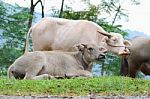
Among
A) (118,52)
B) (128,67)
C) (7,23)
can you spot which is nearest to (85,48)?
(118,52)

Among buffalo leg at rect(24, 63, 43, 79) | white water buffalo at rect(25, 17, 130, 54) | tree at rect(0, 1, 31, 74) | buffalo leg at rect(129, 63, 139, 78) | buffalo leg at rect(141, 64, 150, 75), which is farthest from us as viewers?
tree at rect(0, 1, 31, 74)

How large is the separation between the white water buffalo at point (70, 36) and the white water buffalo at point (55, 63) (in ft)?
3.87

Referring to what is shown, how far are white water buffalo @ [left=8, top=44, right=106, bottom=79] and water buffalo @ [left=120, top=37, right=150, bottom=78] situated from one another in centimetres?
264

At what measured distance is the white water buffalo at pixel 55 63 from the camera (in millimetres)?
10438

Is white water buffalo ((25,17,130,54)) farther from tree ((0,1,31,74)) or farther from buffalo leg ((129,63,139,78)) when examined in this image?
tree ((0,1,31,74))

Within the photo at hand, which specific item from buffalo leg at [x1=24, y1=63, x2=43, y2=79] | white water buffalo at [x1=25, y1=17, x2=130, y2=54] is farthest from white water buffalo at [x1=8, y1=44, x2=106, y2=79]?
white water buffalo at [x1=25, y1=17, x2=130, y2=54]

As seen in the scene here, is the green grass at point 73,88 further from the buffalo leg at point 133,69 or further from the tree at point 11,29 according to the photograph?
the tree at point 11,29

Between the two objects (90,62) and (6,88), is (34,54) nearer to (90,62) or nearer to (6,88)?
(90,62)

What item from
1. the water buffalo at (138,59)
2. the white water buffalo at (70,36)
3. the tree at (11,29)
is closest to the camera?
the white water buffalo at (70,36)

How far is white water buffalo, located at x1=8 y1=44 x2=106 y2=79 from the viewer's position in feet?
34.2

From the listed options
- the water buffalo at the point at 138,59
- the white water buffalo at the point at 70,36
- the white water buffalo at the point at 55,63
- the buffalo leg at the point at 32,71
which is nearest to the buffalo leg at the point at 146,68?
the water buffalo at the point at 138,59

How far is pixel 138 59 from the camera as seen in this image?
47.2ft

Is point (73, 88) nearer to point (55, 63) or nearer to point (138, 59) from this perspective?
point (55, 63)

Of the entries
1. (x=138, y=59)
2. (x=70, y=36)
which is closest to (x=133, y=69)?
(x=138, y=59)
